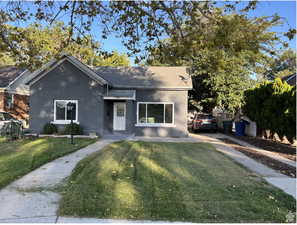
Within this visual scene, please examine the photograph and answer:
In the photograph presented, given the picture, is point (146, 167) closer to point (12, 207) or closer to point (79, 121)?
point (12, 207)

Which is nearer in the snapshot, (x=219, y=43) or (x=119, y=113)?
(x=219, y=43)

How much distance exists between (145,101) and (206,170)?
10.1 m

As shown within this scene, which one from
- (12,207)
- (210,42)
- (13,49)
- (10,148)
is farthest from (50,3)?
(10,148)

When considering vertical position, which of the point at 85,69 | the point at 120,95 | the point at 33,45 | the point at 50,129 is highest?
the point at 85,69

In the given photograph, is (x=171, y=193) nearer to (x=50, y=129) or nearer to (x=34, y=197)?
(x=34, y=197)

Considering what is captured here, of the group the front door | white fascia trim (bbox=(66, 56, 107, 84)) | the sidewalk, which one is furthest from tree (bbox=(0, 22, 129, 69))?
the front door

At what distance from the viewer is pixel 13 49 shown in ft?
24.9

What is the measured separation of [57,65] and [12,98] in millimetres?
10800

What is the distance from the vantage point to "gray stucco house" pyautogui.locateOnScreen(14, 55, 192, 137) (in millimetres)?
15062

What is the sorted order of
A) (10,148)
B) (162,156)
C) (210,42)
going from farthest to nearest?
(10,148) < (162,156) < (210,42)

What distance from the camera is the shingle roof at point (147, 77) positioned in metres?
16.7

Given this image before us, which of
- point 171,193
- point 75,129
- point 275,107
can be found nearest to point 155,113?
point 75,129

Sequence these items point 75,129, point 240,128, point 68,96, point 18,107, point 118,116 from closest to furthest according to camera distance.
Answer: point 75,129
point 68,96
point 118,116
point 240,128
point 18,107

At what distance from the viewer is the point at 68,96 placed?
15.2 meters
